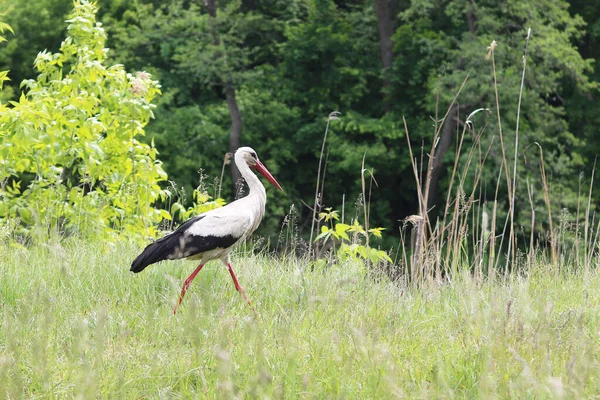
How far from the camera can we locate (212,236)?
4.82 m

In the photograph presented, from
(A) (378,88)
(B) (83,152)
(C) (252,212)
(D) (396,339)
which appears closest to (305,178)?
(A) (378,88)

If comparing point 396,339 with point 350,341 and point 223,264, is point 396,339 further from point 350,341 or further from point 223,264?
point 223,264

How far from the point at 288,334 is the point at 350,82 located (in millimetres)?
20350

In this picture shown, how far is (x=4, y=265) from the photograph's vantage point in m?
4.83

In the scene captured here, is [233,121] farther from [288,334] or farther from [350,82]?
[288,334]

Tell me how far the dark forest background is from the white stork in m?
13.5

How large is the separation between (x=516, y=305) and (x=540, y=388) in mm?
1128

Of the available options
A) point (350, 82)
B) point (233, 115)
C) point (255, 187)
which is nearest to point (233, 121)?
point (233, 115)

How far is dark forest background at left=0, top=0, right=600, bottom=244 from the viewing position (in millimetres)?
18906

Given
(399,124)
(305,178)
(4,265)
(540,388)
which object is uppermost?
(540,388)

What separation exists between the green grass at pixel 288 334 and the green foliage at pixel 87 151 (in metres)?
2.06

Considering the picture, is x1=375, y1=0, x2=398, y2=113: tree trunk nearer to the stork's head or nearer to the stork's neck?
the stork's head

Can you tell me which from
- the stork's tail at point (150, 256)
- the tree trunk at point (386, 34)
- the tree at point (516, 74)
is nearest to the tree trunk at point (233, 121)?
the tree trunk at point (386, 34)

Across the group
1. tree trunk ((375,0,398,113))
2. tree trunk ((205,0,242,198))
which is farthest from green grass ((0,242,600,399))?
tree trunk ((375,0,398,113))
